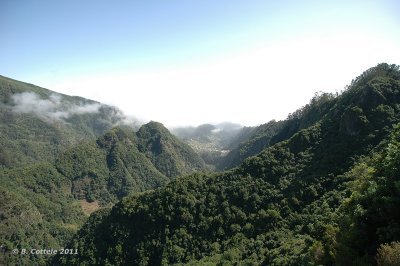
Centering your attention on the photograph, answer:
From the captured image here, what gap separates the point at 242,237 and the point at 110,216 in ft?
201

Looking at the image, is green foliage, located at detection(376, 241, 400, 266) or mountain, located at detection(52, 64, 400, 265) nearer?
green foliage, located at detection(376, 241, 400, 266)

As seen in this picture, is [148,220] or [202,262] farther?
[148,220]

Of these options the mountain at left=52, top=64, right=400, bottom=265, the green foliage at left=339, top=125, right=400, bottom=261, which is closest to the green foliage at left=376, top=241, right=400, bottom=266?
the green foliage at left=339, top=125, right=400, bottom=261

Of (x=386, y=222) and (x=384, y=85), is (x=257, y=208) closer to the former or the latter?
(x=384, y=85)

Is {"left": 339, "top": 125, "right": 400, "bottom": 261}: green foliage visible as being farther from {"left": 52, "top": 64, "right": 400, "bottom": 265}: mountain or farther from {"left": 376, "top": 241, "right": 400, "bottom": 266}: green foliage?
{"left": 52, "top": 64, "right": 400, "bottom": 265}: mountain

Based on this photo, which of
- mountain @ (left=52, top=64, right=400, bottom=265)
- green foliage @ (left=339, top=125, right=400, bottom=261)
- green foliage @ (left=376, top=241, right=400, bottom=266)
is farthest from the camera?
mountain @ (left=52, top=64, right=400, bottom=265)

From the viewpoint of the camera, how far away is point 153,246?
12625cm

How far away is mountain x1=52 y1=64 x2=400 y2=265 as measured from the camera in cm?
9969

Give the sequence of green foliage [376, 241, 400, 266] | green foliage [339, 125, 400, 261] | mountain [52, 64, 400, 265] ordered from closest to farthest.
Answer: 1. green foliage [376, 241, 400, 266]
2. green foliage [339, 125, 400, 261]
3. mountain [52, 64, 400, 265]

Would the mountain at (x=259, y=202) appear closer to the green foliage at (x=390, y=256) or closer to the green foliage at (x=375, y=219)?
the green foliage at (x=375, y=219)

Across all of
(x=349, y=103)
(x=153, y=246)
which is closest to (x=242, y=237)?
(x=153, y=246)

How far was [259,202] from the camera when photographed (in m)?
118

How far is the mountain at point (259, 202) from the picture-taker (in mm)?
99688

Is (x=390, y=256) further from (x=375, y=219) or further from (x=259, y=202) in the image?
(x=259, y=202)
